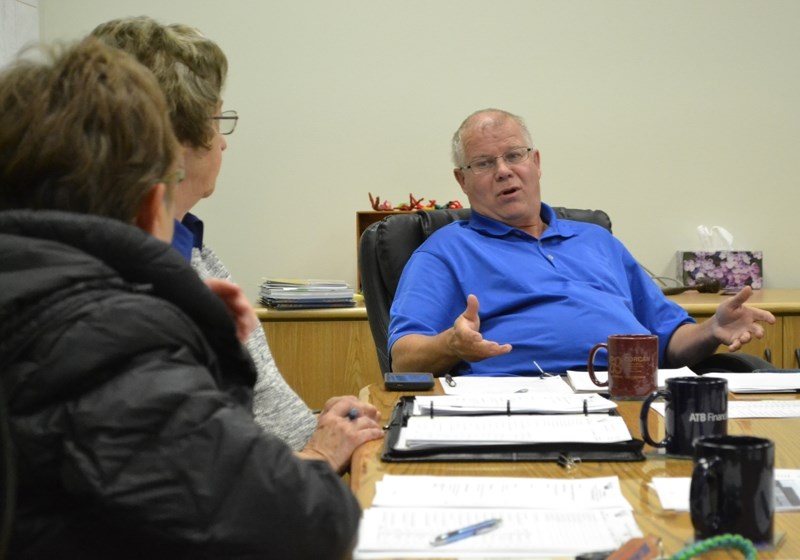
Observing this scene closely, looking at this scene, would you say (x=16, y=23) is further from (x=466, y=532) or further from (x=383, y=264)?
(x=466, y=532)

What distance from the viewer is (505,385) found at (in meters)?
1.74

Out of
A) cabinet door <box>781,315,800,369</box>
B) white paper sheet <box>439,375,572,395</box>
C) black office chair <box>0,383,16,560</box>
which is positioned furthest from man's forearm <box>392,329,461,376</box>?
cabinet door <box>781,315,800,369</box>

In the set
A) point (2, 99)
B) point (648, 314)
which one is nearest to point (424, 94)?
point (648, 314)

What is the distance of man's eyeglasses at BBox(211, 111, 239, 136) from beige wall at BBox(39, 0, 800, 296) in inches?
85.1

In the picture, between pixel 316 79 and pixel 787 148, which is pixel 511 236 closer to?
pixel 316 79

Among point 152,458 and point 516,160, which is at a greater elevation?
point 516,160

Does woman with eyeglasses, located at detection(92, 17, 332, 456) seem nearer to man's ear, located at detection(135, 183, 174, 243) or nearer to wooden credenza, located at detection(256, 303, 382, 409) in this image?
man's ear, located at detection(135, 183, 174, 243)

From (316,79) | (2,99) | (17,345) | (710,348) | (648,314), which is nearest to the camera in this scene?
(17,345)

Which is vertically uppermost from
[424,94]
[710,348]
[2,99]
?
[424,94]

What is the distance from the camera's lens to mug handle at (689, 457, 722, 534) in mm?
858

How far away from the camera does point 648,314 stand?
2.45 metres

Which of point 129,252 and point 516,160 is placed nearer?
point 129,252

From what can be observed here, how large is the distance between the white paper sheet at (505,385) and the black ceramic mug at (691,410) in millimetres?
452

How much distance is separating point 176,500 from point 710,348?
1.72 metres
